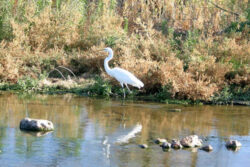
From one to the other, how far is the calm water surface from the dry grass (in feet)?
4.93

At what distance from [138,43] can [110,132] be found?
7.55 m

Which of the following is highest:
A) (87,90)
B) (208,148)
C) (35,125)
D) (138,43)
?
(138,43)

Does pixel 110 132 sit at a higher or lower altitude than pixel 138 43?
lower

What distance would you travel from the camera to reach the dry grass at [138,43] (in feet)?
48.9

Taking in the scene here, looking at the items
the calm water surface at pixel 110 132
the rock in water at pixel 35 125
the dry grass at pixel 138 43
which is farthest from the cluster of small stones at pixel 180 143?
the dry grass at pixel 138 43

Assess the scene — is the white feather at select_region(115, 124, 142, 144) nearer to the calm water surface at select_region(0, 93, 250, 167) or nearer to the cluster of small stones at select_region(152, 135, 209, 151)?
the calm water surface at select_region(0, 93, 250, 167)

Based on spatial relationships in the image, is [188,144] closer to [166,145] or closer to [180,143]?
[180,143]

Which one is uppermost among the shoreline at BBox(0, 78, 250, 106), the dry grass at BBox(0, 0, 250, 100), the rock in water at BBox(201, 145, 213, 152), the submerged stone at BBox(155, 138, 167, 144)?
the dry grass at BBox(0, 0, 250, 100)

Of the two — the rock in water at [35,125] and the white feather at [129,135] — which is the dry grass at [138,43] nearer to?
the white feather at [129,135]

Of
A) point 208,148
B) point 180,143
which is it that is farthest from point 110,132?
point 208,148

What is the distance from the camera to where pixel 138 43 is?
668 inches

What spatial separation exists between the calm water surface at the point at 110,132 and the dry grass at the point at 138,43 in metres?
1.50

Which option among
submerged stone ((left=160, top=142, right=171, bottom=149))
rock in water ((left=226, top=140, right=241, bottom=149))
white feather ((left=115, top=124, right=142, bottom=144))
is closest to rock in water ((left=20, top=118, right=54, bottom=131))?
white feather ((left=115, top=124, right=142, bottom=144))

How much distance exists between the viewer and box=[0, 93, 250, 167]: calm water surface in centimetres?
791
